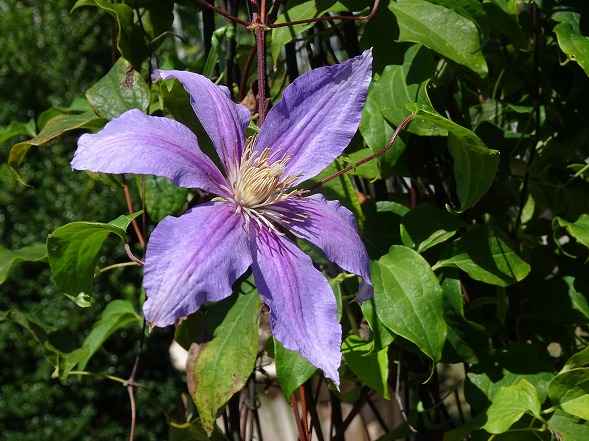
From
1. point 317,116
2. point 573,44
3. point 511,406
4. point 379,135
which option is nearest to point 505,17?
point 573,44

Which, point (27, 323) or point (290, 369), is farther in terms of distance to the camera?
point (27, 323)

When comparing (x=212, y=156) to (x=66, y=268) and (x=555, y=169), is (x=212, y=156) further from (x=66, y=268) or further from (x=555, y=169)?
(x=555, y=169)

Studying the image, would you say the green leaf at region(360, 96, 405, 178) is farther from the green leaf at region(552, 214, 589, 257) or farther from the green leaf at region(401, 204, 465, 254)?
the green leaf at region(552, 214, 589, 257)

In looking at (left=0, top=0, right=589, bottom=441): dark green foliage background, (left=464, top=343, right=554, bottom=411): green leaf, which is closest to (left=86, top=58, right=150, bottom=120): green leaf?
(left=0, top=0, right=589, bottom=441): dark green foliage background

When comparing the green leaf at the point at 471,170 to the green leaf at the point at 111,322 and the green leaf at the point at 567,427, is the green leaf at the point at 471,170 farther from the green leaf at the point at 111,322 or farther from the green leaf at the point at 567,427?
the green leaf at the point at 111,322

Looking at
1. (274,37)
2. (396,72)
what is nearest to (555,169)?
(396,72)

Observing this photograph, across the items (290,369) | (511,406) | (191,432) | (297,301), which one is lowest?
(191,432)

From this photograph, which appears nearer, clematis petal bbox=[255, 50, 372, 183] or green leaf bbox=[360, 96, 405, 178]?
clematis petal bbox=[255, 50, 372, 183]

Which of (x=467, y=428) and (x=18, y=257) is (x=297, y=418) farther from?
(x=18, y=257)
